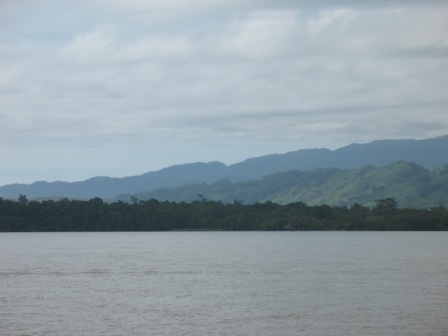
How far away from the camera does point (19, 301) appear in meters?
77.5

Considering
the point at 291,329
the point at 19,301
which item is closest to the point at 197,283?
the point at 19,301

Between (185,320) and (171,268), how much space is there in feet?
178

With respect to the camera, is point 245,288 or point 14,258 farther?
point 14,258

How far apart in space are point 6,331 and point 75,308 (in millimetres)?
13564

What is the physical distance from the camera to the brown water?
61.3m

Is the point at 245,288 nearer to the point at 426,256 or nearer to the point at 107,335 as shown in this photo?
the point at 107,335

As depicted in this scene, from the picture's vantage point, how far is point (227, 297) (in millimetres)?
79688

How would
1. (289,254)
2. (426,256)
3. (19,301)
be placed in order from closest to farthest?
(19,301)
(426,256)
(289,254)

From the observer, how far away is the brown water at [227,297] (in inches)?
2415

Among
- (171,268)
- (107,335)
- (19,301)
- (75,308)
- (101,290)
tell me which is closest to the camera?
(107,335)

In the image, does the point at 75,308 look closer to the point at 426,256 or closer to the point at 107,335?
the point at 107,335

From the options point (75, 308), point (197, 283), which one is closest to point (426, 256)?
point (197, 283)

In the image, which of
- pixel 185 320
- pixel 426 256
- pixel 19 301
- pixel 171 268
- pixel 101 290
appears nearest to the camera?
pixel 185 320

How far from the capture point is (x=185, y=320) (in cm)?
6462
